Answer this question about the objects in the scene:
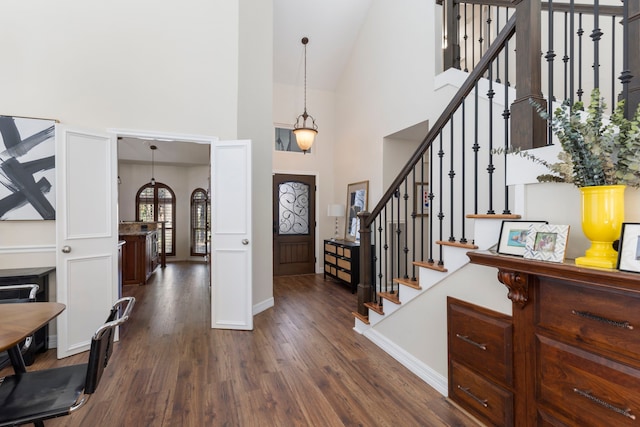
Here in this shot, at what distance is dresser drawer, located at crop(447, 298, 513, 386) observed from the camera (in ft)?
5.73

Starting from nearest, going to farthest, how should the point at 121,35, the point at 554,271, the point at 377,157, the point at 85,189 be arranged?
the point at 554,271
the point at 85,189
the point at 121,35
the point at 377,157

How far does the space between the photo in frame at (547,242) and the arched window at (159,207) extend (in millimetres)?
8543

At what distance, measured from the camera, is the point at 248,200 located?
351cm

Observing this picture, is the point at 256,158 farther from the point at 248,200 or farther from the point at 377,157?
the point at 377,157

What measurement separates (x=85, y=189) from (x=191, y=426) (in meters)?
2.37

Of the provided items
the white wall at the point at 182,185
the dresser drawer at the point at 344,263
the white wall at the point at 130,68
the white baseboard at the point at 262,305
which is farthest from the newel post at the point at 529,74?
the white wall at the point at 182,185

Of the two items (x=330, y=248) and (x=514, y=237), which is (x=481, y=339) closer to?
(x=514, y=237)

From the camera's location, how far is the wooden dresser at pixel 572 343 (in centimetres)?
118

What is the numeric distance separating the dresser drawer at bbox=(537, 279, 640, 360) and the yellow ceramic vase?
0.13m

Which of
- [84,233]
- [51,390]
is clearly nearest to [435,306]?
[51,390]

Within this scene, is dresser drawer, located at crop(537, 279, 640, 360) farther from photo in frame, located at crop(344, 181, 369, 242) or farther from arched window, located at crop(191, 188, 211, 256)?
arched window, located at crop(191, 188, 211, 256)

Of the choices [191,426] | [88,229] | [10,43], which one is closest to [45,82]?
[10,43]

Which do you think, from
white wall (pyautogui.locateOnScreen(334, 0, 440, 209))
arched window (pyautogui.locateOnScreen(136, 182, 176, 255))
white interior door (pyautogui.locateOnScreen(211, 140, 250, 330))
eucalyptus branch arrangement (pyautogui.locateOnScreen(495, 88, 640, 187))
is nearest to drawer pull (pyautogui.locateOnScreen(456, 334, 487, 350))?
eucalyptus branch arrangement (pyautogui.locateOnScreen(495, 88, 640, 187))

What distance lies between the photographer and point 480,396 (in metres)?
1.93
